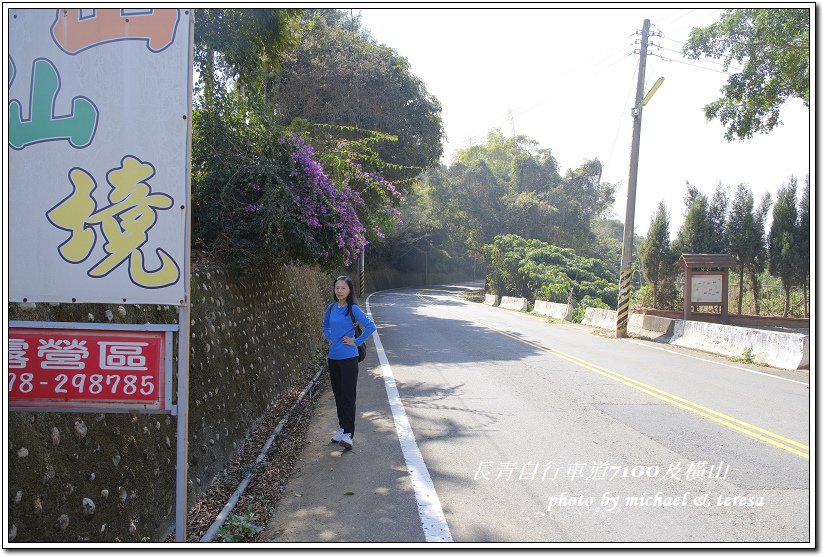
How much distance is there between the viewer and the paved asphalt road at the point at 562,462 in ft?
15.0

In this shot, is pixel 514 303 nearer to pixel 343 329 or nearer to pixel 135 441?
pixel 343 329

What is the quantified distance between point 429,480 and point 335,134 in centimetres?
1837

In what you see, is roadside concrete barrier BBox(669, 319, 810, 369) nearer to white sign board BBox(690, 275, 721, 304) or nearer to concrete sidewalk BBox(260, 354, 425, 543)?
white sign board BBox(690, 275, 721, 304)

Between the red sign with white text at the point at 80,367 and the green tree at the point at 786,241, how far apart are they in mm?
29166

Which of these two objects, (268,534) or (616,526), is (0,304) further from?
(616,526)

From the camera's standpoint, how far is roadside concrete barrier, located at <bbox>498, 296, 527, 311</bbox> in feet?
115

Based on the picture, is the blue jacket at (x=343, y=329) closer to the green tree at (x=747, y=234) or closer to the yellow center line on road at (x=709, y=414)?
the yellow center line on road at (x=709, y=414)

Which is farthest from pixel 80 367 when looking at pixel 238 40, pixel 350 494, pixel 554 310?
pixel 554 310

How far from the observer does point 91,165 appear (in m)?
3.54

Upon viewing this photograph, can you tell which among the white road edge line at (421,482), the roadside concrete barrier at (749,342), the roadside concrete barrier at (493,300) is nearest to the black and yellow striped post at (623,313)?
the roadside concrete barrier at (749,342)

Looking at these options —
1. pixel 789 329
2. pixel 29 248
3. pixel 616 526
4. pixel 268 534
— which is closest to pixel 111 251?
pixel 29 248

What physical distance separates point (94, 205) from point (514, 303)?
112 ft

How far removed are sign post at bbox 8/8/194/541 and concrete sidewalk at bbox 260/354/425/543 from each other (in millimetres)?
1566

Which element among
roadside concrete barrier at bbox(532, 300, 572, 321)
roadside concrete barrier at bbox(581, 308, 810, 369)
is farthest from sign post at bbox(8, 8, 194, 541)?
roadside concrete barrier at bbox(532, 300, 572, 321)
